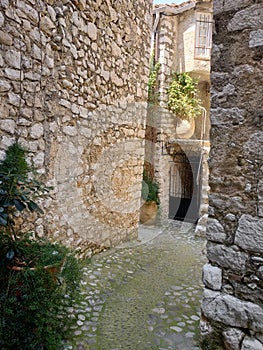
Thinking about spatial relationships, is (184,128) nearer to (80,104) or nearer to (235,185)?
(80,104)

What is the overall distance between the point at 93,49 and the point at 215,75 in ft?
6.72

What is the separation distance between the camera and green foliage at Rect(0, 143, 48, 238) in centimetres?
194

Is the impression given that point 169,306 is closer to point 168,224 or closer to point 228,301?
point 228,301

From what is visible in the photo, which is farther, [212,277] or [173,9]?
[173,9]

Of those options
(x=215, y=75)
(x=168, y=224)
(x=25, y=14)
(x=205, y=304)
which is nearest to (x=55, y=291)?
(x=205, y=304)

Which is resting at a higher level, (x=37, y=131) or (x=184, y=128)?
(x=184, y=128)

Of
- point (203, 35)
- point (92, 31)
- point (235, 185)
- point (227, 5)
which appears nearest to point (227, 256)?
point (235, 185)

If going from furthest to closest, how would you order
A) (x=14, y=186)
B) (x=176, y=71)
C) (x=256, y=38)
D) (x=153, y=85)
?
(x=176, y=71)
(x=153, y=85)
(x=14, y=186)
(x=256, y=38)

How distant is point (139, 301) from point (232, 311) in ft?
3.83

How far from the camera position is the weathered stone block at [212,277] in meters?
1.89

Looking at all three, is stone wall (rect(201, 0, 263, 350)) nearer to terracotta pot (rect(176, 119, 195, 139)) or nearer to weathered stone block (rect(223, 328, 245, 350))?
weathered stone block (rect(223, 328, 245, 350))

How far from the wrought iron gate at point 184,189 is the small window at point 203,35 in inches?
96.4

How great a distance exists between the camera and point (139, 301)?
109 inches

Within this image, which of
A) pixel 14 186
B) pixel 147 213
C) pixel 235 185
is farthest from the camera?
pixel 147 213
